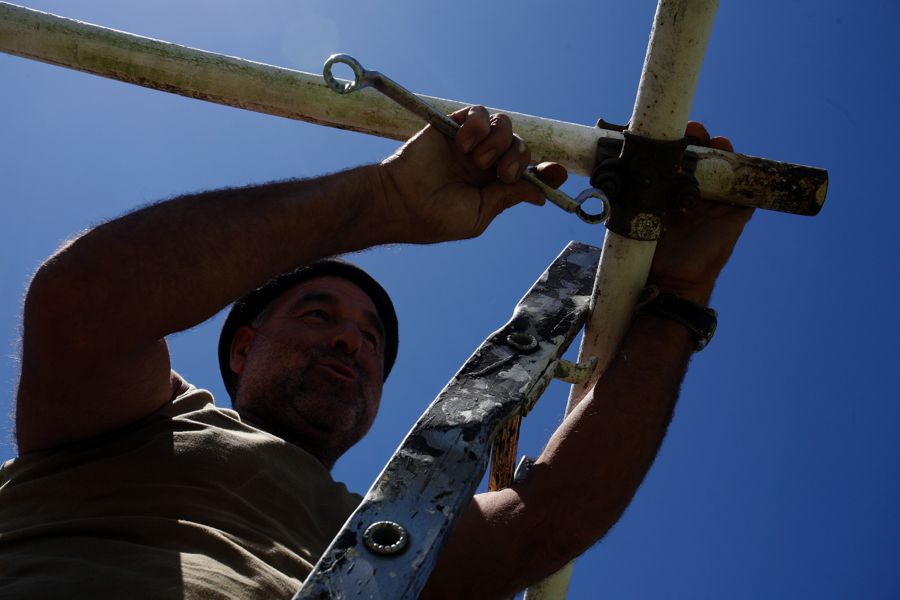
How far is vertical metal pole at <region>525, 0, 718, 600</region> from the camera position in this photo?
2.79m

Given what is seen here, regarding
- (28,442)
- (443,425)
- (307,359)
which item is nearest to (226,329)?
(307,359)

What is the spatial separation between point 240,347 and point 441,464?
2.63 metres

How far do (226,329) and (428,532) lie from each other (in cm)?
302

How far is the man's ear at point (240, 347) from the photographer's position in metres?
4.59

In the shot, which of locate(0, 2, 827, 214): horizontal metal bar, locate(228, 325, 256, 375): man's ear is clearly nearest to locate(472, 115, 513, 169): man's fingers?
locate(0, 2, 827, 214): horizontal metal bar

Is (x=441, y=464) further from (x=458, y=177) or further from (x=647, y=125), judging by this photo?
(x=647, y=125)

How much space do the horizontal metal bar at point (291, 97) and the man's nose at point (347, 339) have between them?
115cm

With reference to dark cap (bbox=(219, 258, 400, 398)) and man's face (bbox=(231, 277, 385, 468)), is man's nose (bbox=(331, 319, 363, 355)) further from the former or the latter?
dark cap (bbox=(219, 258, 400, 398))

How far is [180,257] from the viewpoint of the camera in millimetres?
2551

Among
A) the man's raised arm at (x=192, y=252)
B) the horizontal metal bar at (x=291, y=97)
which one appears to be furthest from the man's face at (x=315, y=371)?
the horizontal metal bar at (x=291, y=97)

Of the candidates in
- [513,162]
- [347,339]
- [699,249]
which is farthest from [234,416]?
[699,249]

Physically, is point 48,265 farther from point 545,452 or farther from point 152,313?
point 545,452

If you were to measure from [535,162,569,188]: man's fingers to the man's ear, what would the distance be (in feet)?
6.66

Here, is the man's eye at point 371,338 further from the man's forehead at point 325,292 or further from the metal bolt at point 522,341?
the metal bolt at point 522,341
